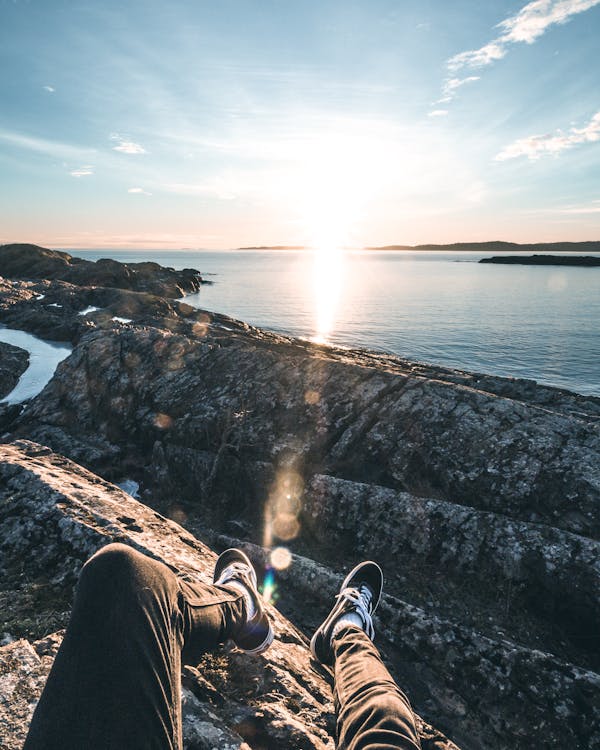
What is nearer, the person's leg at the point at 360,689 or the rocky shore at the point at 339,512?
the person's leg at the point at 360,689

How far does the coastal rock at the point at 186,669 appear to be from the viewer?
11.9 ft

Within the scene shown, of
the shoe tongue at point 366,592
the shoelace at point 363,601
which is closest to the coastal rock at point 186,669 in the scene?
the shoelace at point 363,601

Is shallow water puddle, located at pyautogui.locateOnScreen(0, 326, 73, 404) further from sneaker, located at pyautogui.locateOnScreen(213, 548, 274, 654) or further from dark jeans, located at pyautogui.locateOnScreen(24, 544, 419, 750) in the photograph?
dark jeans, located at pyautogui.locateOnScreen(24, 544, 419, 750)

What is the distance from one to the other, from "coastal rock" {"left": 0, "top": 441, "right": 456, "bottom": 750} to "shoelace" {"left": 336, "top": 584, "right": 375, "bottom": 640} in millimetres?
925

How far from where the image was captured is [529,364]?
39125 mm

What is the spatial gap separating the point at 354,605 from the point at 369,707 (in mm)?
2762

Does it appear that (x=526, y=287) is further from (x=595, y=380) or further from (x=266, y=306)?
(x=595, y=380)

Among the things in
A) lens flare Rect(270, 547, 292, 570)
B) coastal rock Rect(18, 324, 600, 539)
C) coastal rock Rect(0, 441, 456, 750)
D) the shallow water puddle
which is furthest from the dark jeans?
the shallow water puddle

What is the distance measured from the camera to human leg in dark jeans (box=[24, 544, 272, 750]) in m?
2.36

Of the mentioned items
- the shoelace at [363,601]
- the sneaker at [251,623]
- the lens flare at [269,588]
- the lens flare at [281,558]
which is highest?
the sneaker at [251,623]

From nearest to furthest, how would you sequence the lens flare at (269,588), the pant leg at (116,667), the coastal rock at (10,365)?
the pant leg at (116,667), the lens flare at (269,588), the coastal rock at (10,365)

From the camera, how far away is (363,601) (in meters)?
6.33

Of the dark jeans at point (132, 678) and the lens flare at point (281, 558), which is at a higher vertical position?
the dark jeans at point (132, 678)

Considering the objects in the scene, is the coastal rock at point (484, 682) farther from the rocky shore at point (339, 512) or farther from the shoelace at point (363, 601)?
the shoelace at point (363, 601)
